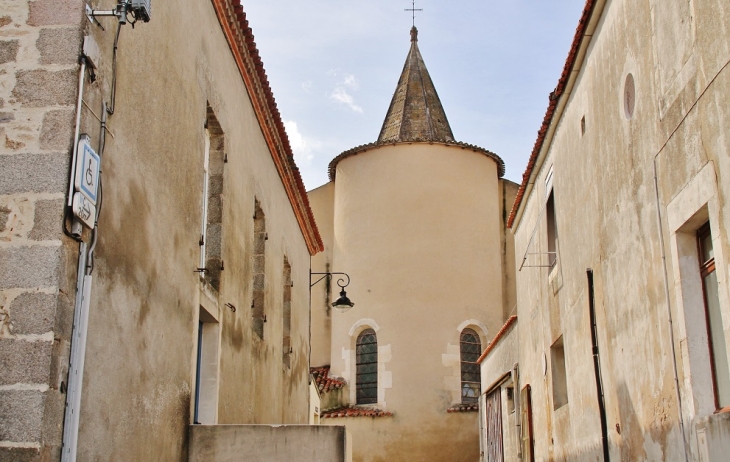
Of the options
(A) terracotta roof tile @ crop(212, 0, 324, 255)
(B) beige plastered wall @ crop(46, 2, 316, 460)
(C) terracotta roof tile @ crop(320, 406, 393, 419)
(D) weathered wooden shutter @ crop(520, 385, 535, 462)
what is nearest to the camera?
(B) beige plastered wall @ crop(46, 2, 316, 460)

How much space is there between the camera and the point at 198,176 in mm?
8539

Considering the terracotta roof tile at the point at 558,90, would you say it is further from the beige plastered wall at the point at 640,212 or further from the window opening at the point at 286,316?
the window opening at the point at 286,316

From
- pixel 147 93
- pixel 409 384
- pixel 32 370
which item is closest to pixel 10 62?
pixel 147 93

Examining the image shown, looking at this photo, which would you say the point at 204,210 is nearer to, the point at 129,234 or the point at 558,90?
the point at 129,234

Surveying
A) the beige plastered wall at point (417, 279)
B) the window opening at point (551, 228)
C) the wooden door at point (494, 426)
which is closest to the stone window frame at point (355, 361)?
the beige plastered wall at point (417, 279)

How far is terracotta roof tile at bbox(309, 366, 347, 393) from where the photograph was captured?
2300cm

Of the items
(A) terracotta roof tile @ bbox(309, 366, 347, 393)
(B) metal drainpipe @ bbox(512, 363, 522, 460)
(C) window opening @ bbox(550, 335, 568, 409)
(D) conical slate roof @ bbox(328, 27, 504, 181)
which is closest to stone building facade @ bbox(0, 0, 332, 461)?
(C) window opening @ bbox(550, 335, 568, 409)

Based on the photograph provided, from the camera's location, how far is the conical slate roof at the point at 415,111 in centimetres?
2583

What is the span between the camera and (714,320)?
6.64 m

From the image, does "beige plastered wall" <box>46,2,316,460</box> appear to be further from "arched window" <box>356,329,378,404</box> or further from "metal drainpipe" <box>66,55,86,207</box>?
"arched window" <box>356,329,378,404</box>

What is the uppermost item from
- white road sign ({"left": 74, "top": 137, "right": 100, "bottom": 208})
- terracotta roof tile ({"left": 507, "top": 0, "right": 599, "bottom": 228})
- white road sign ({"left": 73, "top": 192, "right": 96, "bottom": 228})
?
terracotta roof tile ({"left": 507, "top": 0, "right": 599, "bottom": 228})

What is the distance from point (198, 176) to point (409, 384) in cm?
1533

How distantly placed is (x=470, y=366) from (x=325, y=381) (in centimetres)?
384

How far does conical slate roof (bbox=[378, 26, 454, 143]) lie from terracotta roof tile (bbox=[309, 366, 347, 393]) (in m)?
6.58
